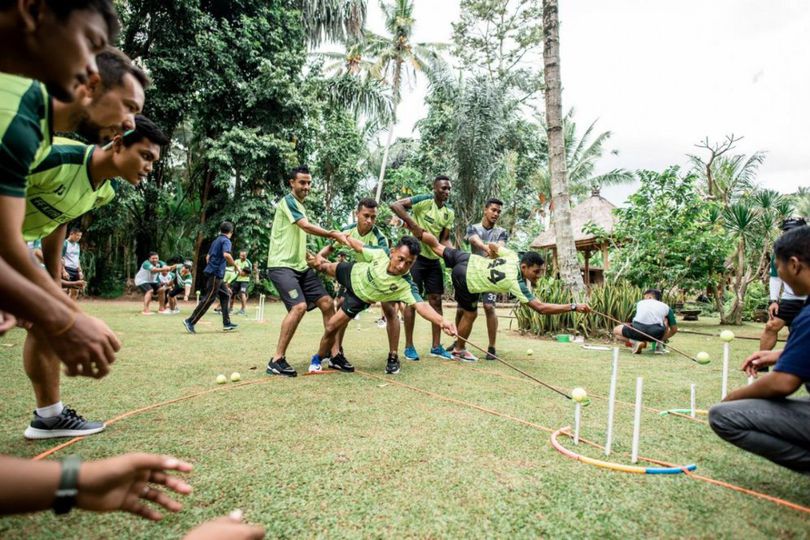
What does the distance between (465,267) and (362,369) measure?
6.12ft

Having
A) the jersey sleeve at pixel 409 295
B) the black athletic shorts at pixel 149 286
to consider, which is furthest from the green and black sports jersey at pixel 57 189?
the black athletic shorts at pixel 149 286

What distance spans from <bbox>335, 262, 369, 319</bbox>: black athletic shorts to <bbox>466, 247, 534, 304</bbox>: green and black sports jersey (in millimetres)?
1474

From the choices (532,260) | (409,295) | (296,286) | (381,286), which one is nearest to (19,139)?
(296,286)

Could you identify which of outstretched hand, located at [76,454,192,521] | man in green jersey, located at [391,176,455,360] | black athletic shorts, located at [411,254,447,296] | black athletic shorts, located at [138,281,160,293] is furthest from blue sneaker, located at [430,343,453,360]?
black athletic shorts, located at [138,281,160,293]

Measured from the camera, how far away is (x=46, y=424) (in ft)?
9.55

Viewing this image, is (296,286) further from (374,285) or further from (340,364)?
(340,364)

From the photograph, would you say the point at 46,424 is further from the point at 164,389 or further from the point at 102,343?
the point at 102,343

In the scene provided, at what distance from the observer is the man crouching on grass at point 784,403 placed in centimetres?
225

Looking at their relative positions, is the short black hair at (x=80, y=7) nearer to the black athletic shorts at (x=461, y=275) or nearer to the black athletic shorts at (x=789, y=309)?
the black athletic shorts at (x=461, y=275)

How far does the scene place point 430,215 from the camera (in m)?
6.74

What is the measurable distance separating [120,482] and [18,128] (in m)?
1.39

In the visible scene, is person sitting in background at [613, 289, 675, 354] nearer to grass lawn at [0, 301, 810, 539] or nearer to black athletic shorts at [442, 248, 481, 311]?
grass lawn at [0, 301, 810, 539]

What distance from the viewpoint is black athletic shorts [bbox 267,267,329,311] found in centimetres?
514

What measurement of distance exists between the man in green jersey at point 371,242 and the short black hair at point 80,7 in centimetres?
417
